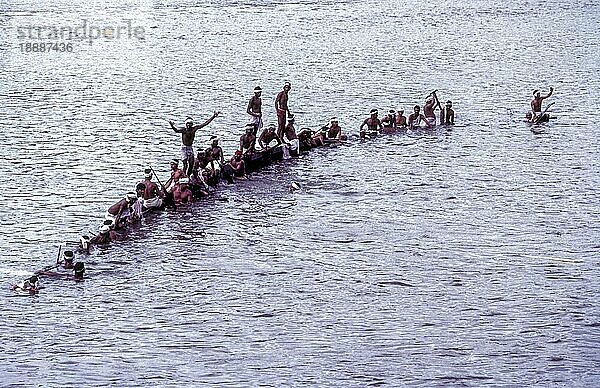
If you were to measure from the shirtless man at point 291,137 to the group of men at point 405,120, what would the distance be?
552 centimetres

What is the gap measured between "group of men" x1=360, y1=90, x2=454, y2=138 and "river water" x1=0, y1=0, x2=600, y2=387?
107 centimetres

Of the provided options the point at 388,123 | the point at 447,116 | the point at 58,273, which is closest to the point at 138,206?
the point at 58,273

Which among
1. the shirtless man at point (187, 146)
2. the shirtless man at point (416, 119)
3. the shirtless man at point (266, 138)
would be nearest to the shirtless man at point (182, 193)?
the shirtless man at point (187, 146)

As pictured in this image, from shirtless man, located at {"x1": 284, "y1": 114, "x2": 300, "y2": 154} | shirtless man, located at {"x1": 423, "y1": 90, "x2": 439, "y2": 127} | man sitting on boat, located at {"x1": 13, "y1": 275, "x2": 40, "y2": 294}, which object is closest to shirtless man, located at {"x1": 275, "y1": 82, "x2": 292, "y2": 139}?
shirtless man, located at {"x1": 284, "y1": 114, "x2": 300, "y2": 154}

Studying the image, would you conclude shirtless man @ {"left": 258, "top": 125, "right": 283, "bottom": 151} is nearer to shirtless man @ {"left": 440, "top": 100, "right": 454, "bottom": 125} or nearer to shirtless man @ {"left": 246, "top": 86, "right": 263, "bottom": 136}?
shirtless man @ {"left": 246, "top": 86, "right": 263, "bottom": 136}

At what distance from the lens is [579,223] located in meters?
41.7

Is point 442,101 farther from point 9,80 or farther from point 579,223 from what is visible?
point 9,80

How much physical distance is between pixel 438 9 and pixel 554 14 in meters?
13.6

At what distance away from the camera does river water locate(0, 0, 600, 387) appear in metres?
30.8

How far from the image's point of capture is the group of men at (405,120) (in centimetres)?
5631

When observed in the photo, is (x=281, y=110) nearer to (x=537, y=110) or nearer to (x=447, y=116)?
(x=447, y=116)

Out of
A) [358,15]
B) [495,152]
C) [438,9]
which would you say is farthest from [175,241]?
[438,9]

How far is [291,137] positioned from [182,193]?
9668mm

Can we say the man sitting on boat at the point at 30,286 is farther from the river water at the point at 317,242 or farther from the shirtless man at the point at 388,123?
the shirtless man at the point at 388,123
